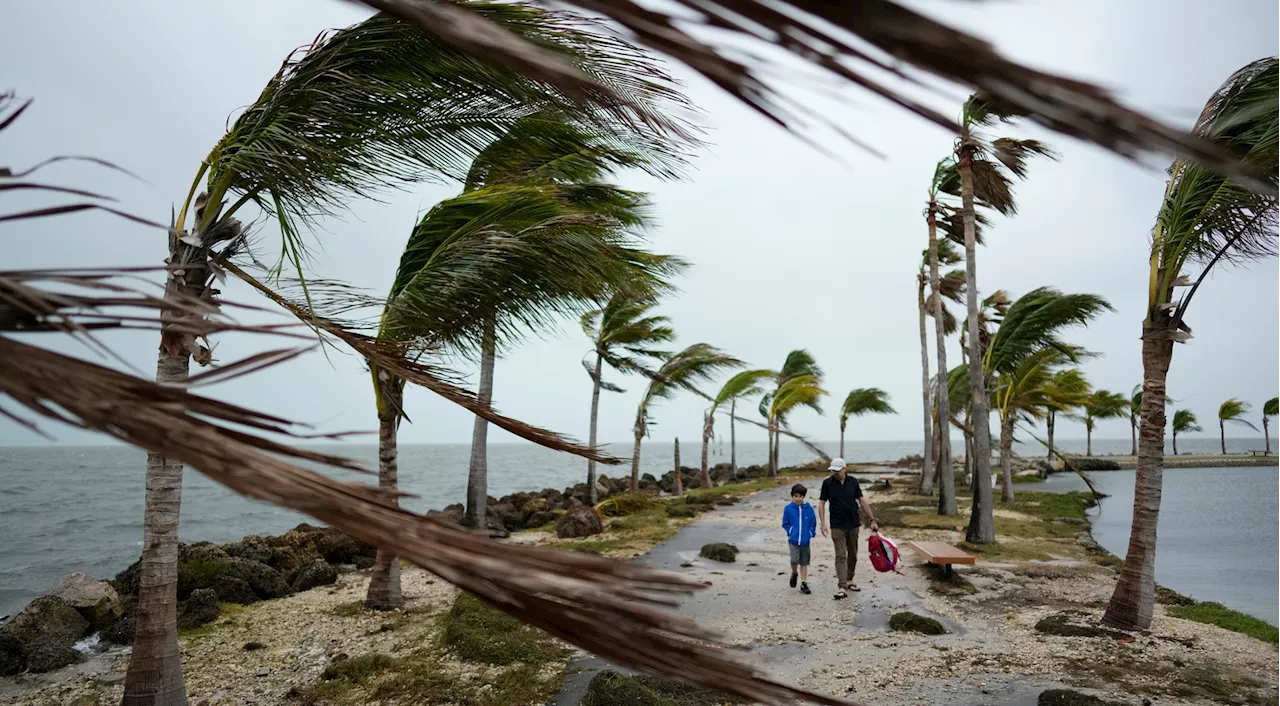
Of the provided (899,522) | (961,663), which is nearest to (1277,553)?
(899,522)

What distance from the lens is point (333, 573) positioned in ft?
35.6

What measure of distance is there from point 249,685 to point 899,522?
46.2ft

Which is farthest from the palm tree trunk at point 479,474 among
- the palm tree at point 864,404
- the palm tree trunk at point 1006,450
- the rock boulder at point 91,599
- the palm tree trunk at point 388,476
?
the palm tree at point 864,404

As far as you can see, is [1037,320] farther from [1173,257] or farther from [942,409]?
[1173,257]

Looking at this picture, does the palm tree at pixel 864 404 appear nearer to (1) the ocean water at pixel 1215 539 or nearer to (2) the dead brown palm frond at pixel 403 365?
(1) the ocean water at pixel 1215 539

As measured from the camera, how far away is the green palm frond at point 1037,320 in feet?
44.9

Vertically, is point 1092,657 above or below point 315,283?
below

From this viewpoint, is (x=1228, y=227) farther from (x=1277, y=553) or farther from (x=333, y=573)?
(x=333, y=573)

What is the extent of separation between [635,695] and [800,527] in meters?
4.77

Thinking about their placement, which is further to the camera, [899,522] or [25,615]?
[899,522]

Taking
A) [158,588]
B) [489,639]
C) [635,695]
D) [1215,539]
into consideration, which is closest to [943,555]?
[635,695]

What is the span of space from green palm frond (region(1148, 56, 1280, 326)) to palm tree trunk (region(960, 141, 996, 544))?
250 inches

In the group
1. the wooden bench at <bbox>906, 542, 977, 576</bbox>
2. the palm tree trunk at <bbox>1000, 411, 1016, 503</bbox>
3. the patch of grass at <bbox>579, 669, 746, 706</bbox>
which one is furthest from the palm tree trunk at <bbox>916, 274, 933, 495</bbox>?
the patch of grass at <bbox>579, 669, 746, 706</bbox>

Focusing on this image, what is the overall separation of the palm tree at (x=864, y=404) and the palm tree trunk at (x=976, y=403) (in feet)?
91.6
